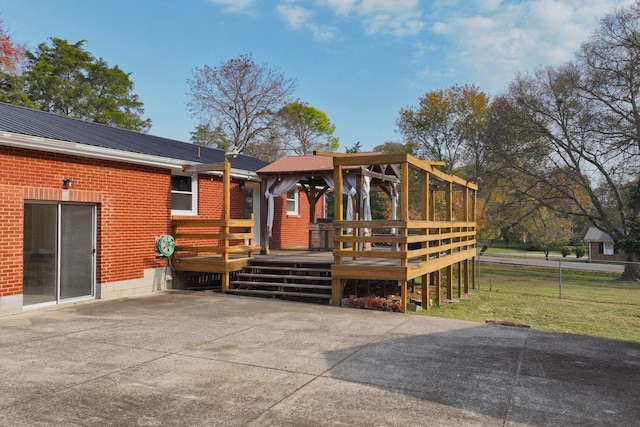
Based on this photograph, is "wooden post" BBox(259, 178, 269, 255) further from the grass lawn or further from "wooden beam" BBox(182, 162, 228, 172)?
the grass lawn

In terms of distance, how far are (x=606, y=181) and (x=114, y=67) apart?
35004 millimetres

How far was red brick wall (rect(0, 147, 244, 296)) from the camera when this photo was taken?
7.95 metres

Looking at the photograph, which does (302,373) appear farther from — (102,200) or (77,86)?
(77,86)

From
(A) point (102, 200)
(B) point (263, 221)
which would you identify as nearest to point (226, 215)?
(A) point (102, 200)

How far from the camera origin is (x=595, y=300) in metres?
15.4

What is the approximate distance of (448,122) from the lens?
3788 centimetres

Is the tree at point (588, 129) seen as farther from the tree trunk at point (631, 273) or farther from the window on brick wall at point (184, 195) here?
the window on brick wall at point (184, 195)

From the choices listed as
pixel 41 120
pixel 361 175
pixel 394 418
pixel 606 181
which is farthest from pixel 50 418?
pixel 606 181

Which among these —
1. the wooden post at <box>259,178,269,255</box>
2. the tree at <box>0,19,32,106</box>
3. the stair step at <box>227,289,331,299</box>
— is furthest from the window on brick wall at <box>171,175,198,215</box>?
the tree at <box>0,19,32,106</box>

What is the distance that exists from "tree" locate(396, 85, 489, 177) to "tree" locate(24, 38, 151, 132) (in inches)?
886

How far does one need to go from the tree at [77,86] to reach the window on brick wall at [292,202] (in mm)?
23658

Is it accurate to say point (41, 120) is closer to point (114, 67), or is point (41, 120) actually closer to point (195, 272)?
point (195, 272)

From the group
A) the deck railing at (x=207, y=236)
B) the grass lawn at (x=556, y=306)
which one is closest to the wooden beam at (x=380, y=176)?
the deck railing at (x=207, y=236)

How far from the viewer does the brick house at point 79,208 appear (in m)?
8.02
